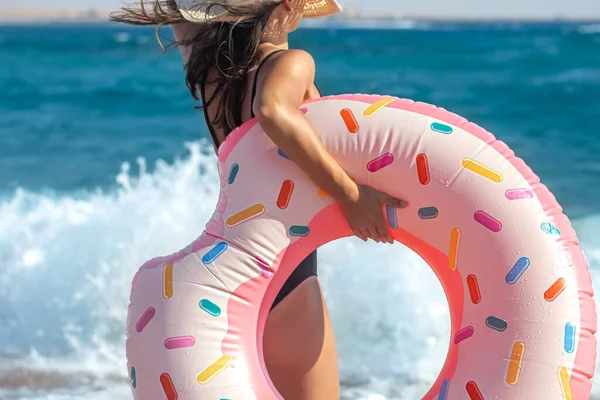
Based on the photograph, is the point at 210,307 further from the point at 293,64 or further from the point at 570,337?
the point at 570,337

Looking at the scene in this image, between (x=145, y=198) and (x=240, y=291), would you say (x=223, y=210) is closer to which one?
(x=240, y=291)

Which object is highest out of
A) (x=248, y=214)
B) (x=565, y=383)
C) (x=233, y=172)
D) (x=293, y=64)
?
(x=293, y=64)

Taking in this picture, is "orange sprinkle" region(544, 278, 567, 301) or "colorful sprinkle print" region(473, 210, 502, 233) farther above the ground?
"colorful sprinkle print" region(473, 210, 502, 233)

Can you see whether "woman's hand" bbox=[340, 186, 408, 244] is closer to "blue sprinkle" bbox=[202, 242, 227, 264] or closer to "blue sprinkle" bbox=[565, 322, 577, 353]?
"blue sprinkle" bbox=[202, 242, 227, 264]

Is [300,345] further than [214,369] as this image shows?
Yes

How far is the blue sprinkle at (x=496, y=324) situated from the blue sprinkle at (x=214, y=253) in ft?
1.92

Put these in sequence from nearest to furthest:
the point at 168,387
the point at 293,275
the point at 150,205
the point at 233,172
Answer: the point at 168,387 < the point at 233,172 < the point at 293,275 < the point at 150,205

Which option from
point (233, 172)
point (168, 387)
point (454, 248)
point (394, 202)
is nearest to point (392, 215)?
point (394, 202)

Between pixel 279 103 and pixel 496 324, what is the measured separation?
65 centimetres

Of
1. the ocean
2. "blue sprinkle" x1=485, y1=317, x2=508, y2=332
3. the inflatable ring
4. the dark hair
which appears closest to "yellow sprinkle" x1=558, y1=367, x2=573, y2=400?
the inflatable ring

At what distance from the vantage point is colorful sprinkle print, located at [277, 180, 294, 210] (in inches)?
73.4

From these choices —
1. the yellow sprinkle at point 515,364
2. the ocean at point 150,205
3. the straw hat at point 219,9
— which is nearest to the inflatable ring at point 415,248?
the yellow sprinkle at point 515,364

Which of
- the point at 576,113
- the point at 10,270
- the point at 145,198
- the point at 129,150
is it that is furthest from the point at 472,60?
the point at 10,270

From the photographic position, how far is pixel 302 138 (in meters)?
1.80
